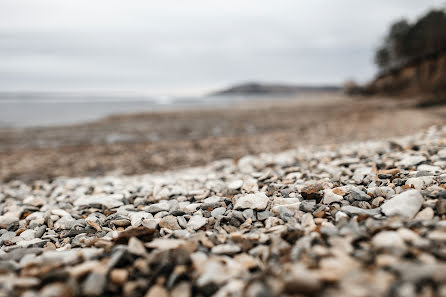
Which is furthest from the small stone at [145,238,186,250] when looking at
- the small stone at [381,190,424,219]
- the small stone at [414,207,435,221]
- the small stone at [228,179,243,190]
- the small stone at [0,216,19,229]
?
the small stone at [0,216,19,229]

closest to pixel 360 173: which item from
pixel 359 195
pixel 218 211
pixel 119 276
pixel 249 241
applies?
pixel 359 195

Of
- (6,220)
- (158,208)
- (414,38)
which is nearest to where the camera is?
(158,208)

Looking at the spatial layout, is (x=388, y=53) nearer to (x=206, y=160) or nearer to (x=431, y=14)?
(x=431, y=14)

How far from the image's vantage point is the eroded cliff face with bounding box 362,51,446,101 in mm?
25797

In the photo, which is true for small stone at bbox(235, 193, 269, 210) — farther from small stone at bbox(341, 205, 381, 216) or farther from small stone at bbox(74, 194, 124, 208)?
small stone at bbox(74, 194, 124, 208)

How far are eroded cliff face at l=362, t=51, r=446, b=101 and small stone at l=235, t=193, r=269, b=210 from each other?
2632 centimetres

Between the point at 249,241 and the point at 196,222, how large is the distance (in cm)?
67

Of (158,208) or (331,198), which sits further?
(158,208)

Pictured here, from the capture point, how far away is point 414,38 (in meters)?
44.4

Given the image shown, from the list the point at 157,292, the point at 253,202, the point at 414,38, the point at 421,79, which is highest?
the point at 414,38

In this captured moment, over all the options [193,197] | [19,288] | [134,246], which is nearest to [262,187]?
[193,197]

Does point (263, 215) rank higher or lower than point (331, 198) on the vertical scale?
lower

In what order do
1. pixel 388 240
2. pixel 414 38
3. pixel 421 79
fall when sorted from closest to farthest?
pixel 388 240 → pixel 421 79 → pixel 414 38

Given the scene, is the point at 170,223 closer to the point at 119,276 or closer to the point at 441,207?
the point at 119,276
